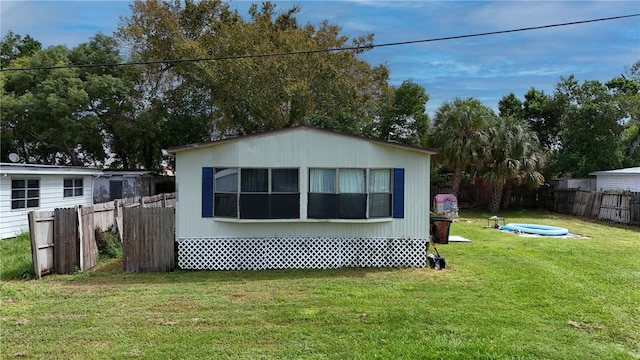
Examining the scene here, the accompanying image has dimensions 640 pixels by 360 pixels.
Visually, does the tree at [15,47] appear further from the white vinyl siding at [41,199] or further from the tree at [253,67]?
the white vinyl siding at [41,199]

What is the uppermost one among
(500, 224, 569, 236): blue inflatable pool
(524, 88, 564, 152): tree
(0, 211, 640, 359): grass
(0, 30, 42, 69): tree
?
(0, 30, 42, 69): tree

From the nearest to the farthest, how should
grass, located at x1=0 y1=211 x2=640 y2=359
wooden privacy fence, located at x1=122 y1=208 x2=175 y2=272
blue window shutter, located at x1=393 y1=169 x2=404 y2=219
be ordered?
1. grass, located at x1=0 y1=211 x2=640 y2=359
2. wooden privacy fence, located at x1=122 y1=208 x2=175 y2=272
3. blue window shutter, located at x1=393 y1=169 x2=404 y2=219

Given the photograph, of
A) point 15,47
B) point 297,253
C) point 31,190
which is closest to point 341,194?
point 297,253

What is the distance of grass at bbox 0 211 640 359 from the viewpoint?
5156 millimetres

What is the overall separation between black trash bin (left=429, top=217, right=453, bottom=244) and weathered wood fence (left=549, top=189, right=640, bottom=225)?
37.8 ft

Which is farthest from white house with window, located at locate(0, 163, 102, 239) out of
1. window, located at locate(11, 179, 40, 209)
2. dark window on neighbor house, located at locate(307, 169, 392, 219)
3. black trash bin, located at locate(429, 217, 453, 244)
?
black trash bin, located at locate(429, 217, 453, 244)

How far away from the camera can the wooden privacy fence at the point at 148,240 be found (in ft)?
30.6

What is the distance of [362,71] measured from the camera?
89.8 feet

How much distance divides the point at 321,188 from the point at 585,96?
22.1 m

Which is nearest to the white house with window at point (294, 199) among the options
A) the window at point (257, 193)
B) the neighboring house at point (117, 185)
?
the window at point (257, 193)

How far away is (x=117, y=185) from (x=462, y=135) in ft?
57.1

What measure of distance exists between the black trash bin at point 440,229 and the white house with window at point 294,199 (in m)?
1.41

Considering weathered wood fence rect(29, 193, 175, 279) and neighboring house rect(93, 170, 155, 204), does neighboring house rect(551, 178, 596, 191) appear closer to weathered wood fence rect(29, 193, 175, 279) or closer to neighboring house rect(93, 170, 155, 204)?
weathered wood fence rect(29, 193, 175, 279)

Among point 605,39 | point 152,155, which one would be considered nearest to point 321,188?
point 605,39
